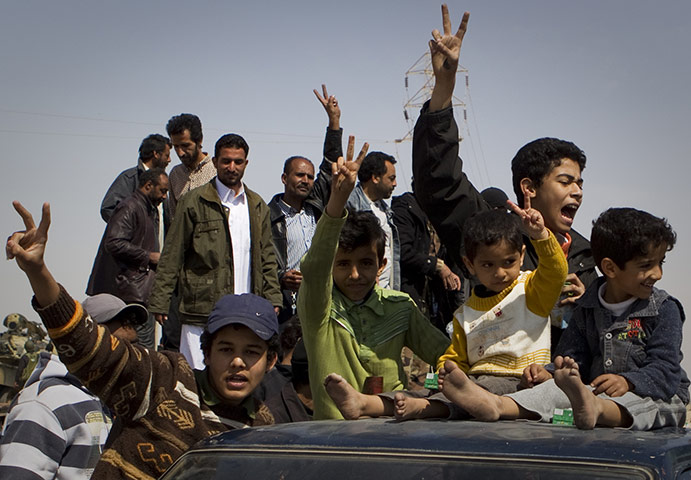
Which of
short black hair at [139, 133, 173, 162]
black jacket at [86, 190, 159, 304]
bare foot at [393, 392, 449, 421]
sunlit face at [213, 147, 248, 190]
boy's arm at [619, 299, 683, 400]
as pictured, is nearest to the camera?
bare foot at [393, 392, 449, 421]

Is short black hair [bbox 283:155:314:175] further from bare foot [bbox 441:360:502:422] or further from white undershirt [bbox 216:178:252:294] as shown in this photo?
bare foot [bbox 441:360:502:422]

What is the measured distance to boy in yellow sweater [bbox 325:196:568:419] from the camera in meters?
3.55

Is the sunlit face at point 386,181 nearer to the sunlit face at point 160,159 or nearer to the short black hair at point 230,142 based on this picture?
the short black hair at point 230,142

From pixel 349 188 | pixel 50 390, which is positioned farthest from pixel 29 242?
pixel 349 188

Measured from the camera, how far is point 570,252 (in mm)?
4086

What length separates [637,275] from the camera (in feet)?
11.0

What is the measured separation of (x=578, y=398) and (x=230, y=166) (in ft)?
15.2

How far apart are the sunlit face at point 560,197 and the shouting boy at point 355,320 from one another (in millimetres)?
747

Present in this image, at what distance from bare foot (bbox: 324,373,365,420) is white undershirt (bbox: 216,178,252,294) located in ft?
11.9

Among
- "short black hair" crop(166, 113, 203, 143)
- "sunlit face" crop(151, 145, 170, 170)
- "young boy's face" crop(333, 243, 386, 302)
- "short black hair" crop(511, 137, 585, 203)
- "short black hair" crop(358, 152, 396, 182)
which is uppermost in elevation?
"short black hair" crop(166, 113, 203, 143)

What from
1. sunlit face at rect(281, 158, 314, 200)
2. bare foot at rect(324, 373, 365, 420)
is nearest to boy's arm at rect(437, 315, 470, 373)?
bare foot at rect(324, 373, 365, 420)

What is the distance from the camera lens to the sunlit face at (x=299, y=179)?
736cm

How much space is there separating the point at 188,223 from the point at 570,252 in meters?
3.25

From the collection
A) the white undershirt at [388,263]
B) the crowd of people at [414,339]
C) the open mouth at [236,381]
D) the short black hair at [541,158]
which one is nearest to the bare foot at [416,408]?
the crowd of people at [414,339]
